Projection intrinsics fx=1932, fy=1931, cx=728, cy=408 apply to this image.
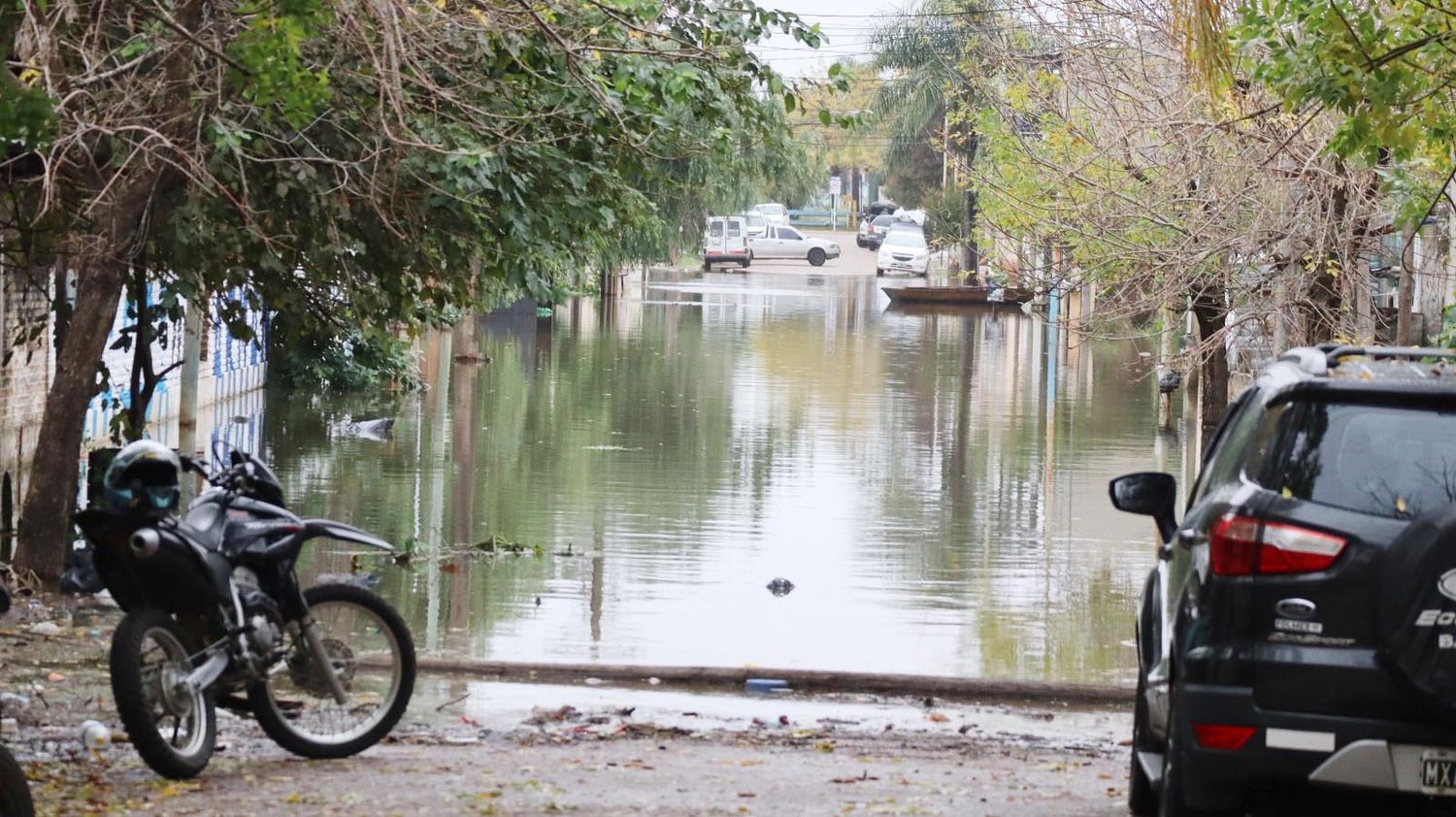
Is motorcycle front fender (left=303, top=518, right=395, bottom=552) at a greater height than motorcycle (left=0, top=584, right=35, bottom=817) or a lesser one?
greater

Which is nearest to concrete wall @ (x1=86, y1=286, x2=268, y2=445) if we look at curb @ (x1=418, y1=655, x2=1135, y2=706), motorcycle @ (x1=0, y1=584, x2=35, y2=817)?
curb @ (x1=418, y1=655, x2=1135, y2=706)

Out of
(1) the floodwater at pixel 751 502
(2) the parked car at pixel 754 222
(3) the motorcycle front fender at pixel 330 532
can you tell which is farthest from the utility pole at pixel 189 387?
(2) the parked car at pixel 754 222

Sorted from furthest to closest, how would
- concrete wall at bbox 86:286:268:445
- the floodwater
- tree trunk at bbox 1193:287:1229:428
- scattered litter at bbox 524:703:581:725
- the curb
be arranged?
tree trunk at bbox 1193:287:1229:428
concrete wall at bbox 86:286:268:445
the floodwater
the curb
scattered litter at bbox 524:703:581:725

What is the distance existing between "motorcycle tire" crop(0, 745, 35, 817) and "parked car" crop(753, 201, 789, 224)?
89.8 m

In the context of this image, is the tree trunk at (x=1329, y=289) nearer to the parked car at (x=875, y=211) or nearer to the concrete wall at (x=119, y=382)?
the concrete wall at (x=119, y=382)

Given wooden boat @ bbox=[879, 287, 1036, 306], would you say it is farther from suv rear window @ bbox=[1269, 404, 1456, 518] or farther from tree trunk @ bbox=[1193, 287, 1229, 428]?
suv rear window @ bbox=[1269, 404, 1456, 518]

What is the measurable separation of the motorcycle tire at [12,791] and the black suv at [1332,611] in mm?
3274

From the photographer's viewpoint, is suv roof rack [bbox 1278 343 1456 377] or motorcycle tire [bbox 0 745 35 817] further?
suv roof rack [bbox 1278 343 1456 377]

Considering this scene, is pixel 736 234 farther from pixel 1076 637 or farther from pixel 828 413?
pixel 1076 637

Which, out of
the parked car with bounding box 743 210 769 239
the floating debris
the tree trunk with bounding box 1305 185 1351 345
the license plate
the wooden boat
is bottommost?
the floating debris

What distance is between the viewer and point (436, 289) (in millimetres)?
14125

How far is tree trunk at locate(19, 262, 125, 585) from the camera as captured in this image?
1255 centimetres

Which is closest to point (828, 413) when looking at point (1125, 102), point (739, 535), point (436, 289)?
point (1125, 102)

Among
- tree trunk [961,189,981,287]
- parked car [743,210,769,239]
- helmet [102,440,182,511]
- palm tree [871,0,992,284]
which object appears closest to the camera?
helmet [102,440,182,511]
